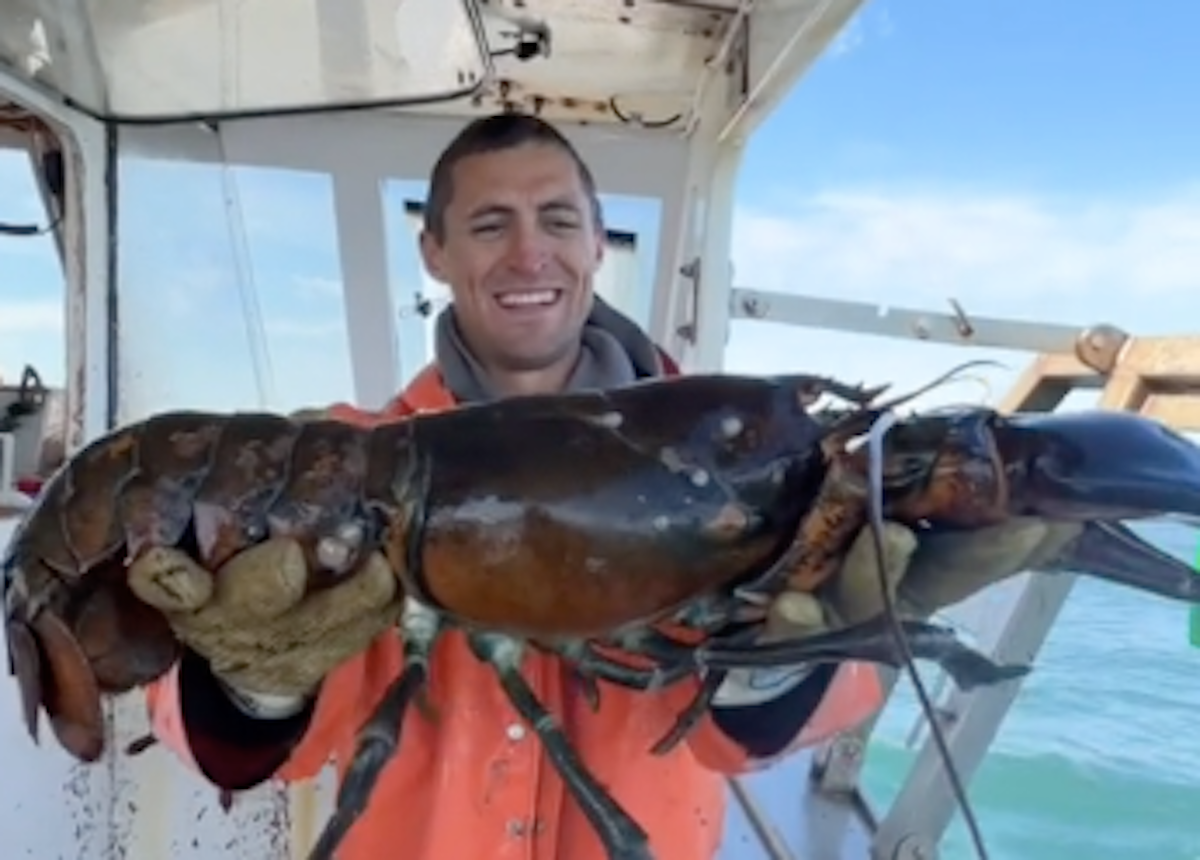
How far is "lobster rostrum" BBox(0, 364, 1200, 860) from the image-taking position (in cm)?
110

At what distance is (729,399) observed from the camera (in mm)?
1281

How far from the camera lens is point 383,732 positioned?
1.38 metres

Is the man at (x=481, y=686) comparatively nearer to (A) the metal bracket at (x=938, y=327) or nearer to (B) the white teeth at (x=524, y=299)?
(B) the white teeth at (x=524, y=299)

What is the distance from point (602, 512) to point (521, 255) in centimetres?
62

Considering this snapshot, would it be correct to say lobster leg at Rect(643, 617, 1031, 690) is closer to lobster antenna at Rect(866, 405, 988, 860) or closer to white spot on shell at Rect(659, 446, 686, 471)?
lobster antenna at Rect(866, 405, 988, 860)

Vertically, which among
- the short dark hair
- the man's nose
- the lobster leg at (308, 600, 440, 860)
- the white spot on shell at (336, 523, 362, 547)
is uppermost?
the short dark hair

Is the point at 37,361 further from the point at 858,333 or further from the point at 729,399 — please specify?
the point at 729,399

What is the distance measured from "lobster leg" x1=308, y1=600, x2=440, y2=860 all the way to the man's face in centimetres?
50

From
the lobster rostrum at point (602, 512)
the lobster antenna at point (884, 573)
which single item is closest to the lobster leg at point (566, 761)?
the lobster rostrum at point (602, 512)

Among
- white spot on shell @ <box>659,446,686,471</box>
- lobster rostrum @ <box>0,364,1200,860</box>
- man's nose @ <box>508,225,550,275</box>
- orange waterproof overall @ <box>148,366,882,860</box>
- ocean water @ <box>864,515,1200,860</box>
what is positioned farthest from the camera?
ocean water @ <box>864,515,1200,860</box>

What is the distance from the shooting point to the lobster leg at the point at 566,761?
1370mm

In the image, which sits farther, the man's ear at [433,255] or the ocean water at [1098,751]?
the ocean water at [1098,751]

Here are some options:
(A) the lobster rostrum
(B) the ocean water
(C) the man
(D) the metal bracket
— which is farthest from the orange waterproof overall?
(B) the ocean water

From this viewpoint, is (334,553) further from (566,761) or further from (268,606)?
(566,761)
